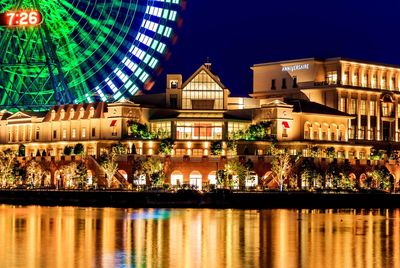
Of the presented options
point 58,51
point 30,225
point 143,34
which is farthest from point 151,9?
point 30,225

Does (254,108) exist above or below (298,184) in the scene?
above

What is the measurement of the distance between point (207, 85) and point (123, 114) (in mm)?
11124

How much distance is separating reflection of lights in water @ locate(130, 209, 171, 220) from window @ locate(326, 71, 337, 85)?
52.8 meters

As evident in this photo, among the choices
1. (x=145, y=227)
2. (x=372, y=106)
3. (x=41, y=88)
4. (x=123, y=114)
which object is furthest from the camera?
(x=372, y=106)

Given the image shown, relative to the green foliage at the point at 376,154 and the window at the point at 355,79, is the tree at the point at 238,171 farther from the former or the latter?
the window at the point at 355,79

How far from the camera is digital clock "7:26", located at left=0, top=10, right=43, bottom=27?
103 m

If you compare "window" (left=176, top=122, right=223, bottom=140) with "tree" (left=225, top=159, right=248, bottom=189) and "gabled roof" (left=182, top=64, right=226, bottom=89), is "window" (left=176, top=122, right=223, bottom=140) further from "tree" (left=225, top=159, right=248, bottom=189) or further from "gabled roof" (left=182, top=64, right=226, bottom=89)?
"tree" (left=225, top=159, right=248, bottom=189)

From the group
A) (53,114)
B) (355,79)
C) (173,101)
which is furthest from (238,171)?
(355,79)

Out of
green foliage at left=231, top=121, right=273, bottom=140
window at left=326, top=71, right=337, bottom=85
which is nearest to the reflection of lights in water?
green foliage at left=231, top=121, right=273, bottom=140

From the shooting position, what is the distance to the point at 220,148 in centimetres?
10944

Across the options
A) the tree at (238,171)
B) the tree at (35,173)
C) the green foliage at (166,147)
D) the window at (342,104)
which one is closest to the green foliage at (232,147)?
the green foliage at (166,147)

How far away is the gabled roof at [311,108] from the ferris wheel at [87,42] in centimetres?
2157

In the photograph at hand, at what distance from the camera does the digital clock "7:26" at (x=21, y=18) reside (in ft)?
337

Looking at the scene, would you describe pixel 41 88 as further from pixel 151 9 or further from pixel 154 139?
pixel 151 9
